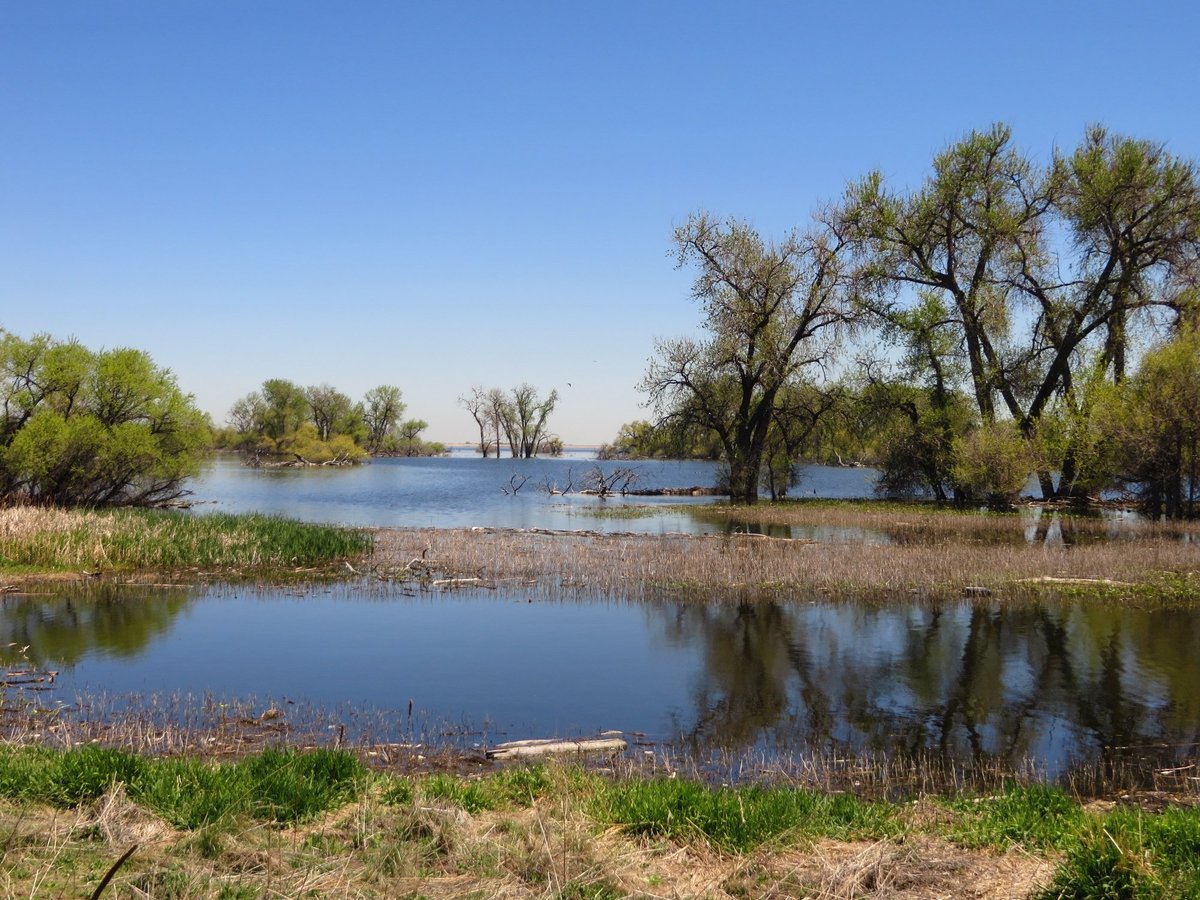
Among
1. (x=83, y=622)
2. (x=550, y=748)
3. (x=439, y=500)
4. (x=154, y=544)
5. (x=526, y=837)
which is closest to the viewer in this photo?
(x=526, y=837)

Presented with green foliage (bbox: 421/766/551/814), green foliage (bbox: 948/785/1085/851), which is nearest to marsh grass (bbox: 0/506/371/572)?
green foliage (bbox: 421/766/551/814)

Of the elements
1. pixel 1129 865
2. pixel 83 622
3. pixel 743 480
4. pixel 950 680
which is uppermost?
pixel 743 480

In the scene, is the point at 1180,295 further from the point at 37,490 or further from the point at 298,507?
the point at 37,490

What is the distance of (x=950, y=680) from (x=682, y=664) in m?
4.19

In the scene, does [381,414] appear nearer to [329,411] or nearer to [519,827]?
[329,411]

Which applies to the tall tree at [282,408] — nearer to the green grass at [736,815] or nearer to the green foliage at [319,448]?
the green foliage at [319,448]

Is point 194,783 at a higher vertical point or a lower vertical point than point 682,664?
higher

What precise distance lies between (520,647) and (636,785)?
7.83 metres

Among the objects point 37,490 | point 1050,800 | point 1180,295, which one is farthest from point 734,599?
point 1180,295

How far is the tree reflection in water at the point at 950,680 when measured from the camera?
34.0 ft

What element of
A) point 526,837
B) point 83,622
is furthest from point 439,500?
point 526,837

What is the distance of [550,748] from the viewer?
31.0ft

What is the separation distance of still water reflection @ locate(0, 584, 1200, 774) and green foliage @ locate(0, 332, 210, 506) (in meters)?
15.5

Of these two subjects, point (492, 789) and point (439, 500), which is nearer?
point (492, 789)
